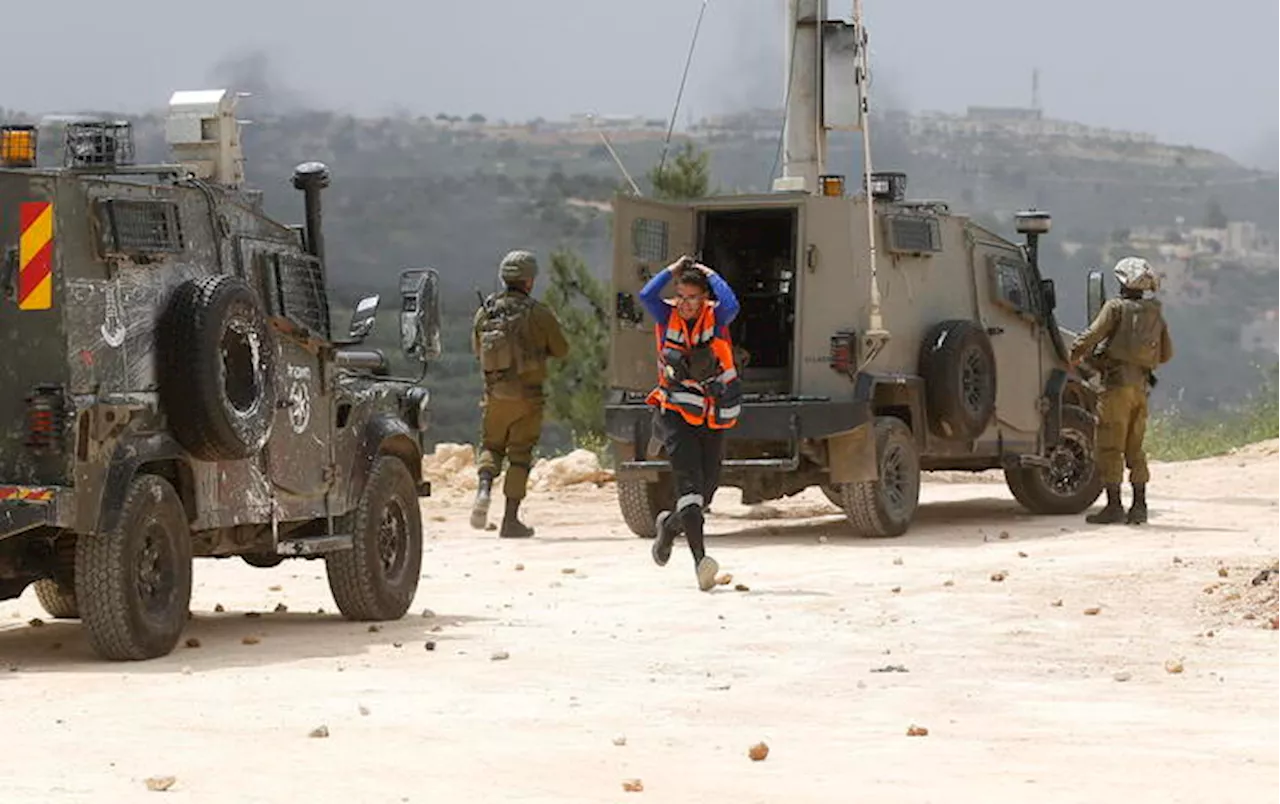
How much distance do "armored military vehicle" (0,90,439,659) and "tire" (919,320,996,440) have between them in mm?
6328

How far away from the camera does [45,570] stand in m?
12.4

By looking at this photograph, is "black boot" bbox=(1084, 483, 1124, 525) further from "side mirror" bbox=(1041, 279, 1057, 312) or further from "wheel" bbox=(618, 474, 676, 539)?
"wheel" bbox=(618, 474, 676, 539)

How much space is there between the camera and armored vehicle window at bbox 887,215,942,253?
64.7 ft

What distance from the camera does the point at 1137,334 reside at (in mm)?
20172

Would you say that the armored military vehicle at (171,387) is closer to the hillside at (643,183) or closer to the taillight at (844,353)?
the taillight at (844,353)

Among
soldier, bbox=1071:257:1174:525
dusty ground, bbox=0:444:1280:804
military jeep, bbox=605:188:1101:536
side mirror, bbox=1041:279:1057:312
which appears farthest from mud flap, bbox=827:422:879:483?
side mirror, bbox=1041:279:1057:312

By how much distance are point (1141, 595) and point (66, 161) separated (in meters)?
5.83

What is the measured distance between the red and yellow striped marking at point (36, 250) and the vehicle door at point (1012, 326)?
10076mm

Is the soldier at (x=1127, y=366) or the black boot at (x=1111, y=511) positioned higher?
the soldier at (x=1127, y=366)

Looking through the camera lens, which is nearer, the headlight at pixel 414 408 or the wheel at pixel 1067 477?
the headlight at pixel 414 408

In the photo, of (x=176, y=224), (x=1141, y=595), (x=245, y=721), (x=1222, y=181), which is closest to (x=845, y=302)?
(x=1141, y=595)

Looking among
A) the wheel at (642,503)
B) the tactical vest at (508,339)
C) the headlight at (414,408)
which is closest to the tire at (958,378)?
the wheel at (642,503)

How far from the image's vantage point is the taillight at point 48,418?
38.3 ft

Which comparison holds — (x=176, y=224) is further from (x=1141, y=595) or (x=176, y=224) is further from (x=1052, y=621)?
(x=1141, y=595)
